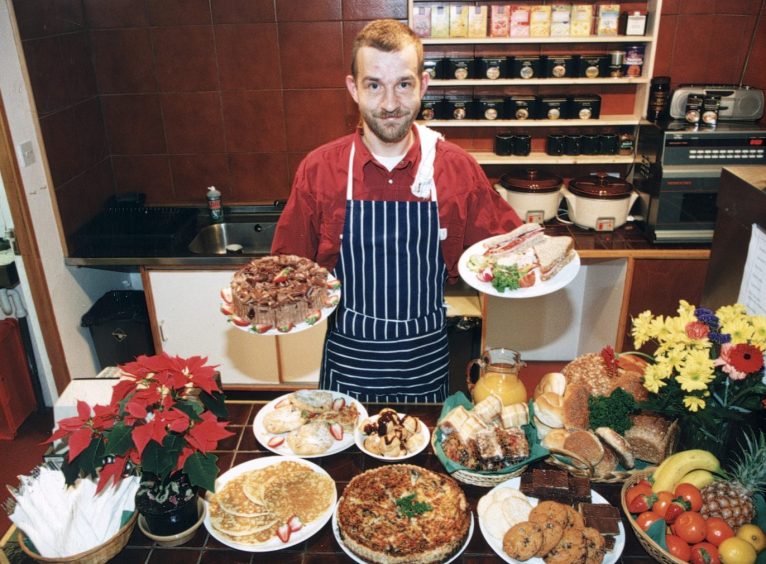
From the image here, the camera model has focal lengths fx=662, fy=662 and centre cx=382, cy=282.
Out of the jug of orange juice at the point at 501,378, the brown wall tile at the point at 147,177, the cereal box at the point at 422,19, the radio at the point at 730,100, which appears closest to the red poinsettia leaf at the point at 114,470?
the jug of orange juice at the point at 501,378

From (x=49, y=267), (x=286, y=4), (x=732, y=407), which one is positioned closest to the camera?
(x=732, y=407)

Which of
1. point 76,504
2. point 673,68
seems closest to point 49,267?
point 76,504

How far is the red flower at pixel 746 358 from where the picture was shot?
158cm

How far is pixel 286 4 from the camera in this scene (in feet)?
12.1

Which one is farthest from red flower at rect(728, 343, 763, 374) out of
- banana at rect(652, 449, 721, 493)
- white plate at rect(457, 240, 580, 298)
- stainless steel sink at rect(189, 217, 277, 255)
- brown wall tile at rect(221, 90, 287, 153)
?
brown wall tile at rect(221, 90, 287, 153)

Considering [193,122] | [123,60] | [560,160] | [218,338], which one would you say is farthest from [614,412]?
[123,60]

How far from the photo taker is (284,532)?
5.37 feet

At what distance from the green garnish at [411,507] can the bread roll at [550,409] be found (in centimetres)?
45

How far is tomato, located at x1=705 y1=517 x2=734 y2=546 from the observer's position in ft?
4.97

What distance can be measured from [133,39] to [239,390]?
6.94 ft

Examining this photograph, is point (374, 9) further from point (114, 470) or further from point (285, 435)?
point (114, 470)

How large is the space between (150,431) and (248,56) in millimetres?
2871

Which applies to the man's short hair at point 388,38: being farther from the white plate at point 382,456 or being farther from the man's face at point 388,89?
the white plate at point 382,456

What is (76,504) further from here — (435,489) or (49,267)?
(49,267)
